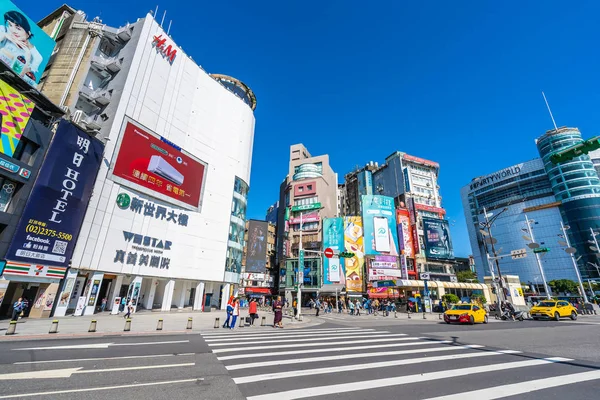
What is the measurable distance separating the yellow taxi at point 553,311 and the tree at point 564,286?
5798 centimetres

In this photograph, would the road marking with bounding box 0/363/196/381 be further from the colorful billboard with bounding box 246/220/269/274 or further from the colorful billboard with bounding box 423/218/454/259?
the colorful billboard with bounding box 423/218/454/259

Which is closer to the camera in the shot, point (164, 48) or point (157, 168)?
point (157, 168)

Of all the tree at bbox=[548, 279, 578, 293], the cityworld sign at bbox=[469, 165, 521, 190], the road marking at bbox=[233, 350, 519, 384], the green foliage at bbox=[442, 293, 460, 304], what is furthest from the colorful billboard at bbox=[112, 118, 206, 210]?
the cityworld sign at bbox=[469, 165, 521, 190]

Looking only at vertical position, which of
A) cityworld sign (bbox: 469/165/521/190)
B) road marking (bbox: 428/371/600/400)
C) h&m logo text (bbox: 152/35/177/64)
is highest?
cityworld sign (bbox: 469/165/521/190)

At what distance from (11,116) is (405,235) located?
201 feet

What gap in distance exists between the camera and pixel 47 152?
2128 centimetres

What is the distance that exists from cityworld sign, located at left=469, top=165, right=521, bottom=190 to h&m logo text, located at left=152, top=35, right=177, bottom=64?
117m

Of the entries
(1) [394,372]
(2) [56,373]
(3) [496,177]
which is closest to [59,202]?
(2) [56,373]

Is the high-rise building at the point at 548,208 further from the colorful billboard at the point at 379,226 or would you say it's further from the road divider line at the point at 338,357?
the road divider line at the point at 338,357

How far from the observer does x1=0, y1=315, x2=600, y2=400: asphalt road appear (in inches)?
200

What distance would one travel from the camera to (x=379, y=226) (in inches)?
2271

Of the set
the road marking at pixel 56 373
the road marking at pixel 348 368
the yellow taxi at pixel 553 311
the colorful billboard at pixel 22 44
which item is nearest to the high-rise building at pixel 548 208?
the yellow taxi at pixel 553 311

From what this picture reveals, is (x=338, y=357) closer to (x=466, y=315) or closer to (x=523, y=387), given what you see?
(x=523, y=387)

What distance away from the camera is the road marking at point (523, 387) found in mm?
4848
